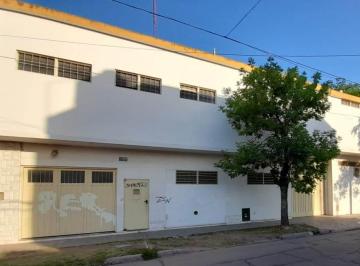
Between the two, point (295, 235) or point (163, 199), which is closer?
point (295, 235)

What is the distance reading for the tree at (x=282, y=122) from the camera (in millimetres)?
15320

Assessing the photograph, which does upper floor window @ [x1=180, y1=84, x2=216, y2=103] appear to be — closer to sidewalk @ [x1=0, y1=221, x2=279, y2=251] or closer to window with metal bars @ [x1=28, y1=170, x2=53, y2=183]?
sidewalk @ [x1=0, y1=221, x2=279, y2=251]

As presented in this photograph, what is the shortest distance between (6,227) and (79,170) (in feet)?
9.60

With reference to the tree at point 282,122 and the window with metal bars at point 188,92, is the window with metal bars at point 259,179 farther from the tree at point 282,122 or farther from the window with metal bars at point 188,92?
the window with metal bars at point 188,92

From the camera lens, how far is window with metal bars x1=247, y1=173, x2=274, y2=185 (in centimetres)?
1894

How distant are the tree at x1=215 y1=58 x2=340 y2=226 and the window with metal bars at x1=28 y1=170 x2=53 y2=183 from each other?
6.24 meters

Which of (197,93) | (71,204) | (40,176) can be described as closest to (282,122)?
(197,93)

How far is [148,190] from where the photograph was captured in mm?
15797

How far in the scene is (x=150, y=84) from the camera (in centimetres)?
1552

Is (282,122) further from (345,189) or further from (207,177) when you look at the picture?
(345,189)

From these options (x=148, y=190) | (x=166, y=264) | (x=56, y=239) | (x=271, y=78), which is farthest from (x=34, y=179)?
(x=271, y=78)

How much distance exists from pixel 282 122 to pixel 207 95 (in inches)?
131

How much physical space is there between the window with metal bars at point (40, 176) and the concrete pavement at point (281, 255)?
198 inches

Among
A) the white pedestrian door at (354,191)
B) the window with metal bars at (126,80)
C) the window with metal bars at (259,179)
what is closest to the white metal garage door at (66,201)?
the window with metal bars at (126,80)
